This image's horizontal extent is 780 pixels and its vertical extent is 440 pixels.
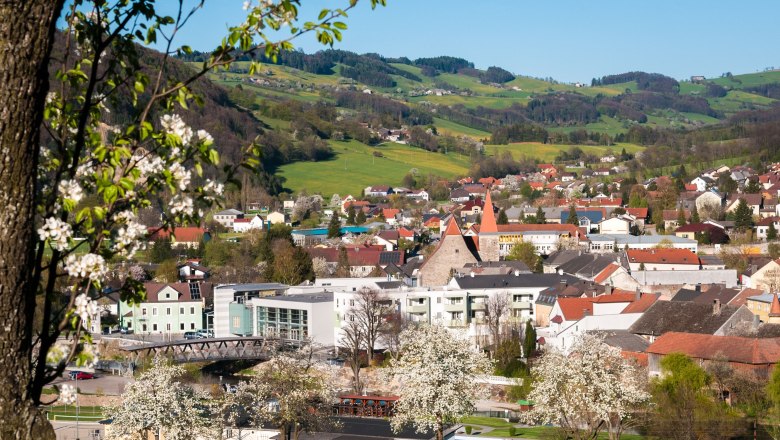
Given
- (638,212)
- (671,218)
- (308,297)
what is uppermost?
(638,212)

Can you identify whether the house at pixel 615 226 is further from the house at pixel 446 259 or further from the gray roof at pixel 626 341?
the gray roof at pixel 626 341

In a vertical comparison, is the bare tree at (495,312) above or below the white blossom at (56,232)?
below

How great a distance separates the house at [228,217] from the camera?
98750 mm

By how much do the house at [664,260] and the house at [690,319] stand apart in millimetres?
19987

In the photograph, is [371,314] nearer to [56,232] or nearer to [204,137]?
[204,137]

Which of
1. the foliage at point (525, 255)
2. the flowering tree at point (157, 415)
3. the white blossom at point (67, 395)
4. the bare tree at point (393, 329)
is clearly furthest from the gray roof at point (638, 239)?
the white blossom at point (67, 395)

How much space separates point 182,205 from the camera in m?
5.56

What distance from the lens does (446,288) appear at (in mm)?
52438

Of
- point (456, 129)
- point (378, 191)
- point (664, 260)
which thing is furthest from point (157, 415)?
point (456, 129)

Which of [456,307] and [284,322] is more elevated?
[456,307]

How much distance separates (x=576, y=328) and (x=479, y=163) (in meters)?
95.7

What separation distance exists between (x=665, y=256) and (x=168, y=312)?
28973 mm

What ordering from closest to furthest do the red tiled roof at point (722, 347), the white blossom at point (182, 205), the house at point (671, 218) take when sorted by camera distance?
the white blossom at point (182, 205)
the red tiled roof at point (722, 347)
the house at point (671, 218)

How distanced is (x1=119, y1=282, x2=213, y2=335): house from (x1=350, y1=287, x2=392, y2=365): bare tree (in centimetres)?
1252
